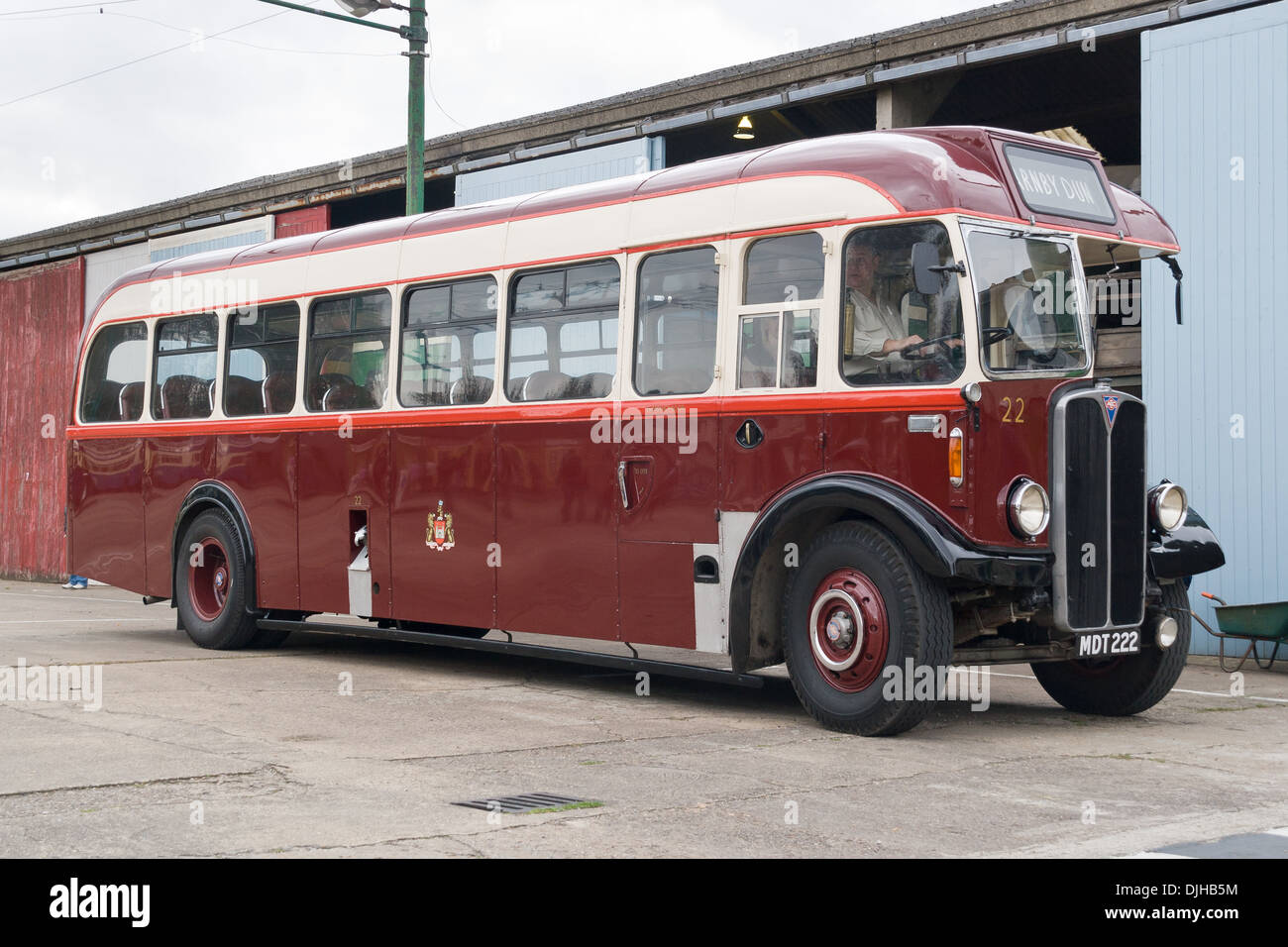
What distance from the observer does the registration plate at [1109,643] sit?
881 cm

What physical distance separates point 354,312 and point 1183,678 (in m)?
7.21

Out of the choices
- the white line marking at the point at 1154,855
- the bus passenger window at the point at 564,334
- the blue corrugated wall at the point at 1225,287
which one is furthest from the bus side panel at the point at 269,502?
the white line marking at the point at 1154,855

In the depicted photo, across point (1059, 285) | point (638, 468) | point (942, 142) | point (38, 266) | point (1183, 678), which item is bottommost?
point (1183, 678)

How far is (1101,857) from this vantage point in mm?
5805

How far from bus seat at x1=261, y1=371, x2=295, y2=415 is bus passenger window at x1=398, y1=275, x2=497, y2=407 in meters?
1.51

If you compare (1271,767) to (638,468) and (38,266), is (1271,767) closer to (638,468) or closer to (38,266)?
(638,468)

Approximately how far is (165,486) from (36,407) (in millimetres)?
16038

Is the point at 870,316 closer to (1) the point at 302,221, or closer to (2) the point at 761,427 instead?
(2) the point at 761,427

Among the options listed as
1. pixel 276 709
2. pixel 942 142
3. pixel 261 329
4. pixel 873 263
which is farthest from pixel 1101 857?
pixel 261 329

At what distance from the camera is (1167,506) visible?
9.47 m

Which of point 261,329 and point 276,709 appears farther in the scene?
point 261,329

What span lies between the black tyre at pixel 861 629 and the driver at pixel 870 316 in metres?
0.96

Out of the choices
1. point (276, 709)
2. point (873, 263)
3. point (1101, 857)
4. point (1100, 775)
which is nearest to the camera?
point (1101, 857)

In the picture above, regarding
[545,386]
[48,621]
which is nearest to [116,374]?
[48,621]
